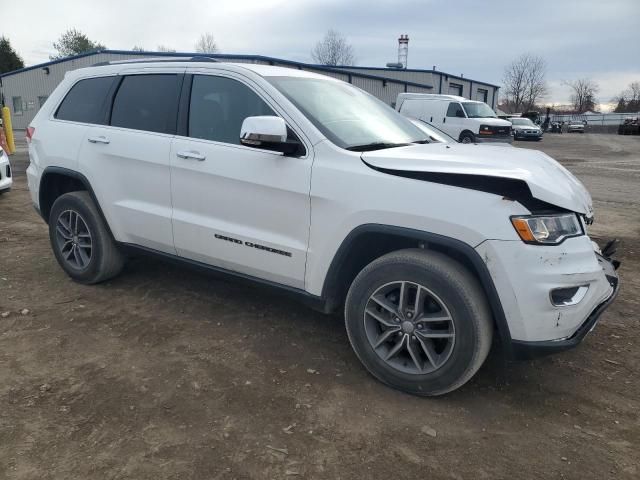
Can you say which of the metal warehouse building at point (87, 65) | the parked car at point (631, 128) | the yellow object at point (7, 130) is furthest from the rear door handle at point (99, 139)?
the parked car at point (631, 128)

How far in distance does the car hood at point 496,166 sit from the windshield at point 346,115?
0.22 metres

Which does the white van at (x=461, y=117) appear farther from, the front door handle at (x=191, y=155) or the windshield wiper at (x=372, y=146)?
the front door handle at (x=191, y=155)

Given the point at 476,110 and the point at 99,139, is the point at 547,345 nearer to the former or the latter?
the point at 99,139

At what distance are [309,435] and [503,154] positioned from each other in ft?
6.57

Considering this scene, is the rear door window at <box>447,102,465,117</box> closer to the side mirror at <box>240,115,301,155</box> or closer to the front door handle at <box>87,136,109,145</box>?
the front door handle at <box>87,136,109,145</box>

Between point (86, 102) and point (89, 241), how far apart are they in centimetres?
118

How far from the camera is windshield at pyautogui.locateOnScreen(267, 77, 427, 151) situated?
3234mm

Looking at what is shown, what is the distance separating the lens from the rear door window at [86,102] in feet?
13.9

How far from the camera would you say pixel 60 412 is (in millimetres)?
2713

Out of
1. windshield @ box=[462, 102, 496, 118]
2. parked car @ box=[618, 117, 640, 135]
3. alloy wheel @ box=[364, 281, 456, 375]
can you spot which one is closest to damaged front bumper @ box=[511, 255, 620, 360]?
alloy wheel @ box=[364, 281, 456, 375]

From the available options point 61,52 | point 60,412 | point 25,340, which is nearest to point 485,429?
point 60,412

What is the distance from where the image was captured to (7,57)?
169 feet

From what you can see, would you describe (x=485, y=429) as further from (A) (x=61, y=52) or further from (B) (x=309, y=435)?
(A) (x=61, y=52)

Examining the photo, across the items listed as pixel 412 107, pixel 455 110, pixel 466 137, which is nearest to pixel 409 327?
pixel 466 137
